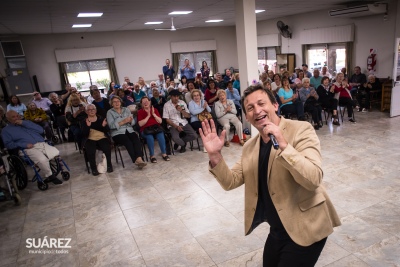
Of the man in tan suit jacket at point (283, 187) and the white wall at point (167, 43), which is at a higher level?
the white wall at point (167, 43)

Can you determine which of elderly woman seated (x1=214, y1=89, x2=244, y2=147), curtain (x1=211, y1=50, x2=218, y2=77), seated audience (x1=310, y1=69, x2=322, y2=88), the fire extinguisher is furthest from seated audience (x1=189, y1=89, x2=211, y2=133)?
curtain (x1=211, y1=50, x2=218, y2=77)

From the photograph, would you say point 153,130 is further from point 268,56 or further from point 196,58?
point 268,56

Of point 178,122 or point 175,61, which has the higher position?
point 175,61

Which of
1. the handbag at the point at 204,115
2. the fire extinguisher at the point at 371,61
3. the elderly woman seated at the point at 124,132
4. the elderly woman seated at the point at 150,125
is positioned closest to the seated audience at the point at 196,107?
the handbag at the point at 204,115

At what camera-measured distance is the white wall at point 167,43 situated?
7.90 meters

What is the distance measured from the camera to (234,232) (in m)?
2.75

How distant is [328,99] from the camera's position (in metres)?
6.14

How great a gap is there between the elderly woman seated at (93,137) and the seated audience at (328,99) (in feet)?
14.3

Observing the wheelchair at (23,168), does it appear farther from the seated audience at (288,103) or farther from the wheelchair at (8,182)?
the seated audience at (288,103)

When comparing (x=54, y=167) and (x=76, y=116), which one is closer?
(x=54, y=167)

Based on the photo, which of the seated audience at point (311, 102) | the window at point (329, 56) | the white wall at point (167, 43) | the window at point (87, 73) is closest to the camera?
the seated audience at point (311, 102)

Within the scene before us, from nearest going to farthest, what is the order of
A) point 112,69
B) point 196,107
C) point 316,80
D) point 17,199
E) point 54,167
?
point 17,199 → point 54,167 → point 196,107 → point 316,80 → point 112,69

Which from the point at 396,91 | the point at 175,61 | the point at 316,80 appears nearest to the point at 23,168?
the point at 316,80

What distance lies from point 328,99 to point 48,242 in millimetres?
5545
